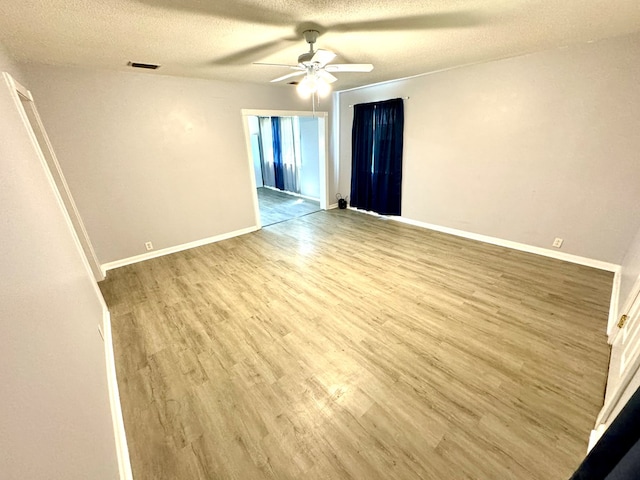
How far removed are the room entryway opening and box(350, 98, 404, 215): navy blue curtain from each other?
2.37ft

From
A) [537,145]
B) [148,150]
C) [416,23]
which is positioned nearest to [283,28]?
[416,23]

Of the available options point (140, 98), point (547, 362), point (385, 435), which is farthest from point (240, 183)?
point (547, 362)

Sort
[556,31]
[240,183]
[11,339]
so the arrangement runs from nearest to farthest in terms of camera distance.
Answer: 1. [11,339]
2. [556,31]
3. [240,183]

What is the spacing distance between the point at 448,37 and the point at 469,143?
1664 millimetres

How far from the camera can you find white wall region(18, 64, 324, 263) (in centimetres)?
275

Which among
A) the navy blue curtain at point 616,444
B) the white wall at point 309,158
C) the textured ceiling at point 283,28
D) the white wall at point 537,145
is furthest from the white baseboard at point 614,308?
the white wall at point 309,158

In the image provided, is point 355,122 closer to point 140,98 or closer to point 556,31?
point 556,31

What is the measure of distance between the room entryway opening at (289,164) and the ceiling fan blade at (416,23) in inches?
96.7

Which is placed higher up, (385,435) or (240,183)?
(240,183)

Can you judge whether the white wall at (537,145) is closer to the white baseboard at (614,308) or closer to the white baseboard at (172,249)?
the white baseboard at (614,308)

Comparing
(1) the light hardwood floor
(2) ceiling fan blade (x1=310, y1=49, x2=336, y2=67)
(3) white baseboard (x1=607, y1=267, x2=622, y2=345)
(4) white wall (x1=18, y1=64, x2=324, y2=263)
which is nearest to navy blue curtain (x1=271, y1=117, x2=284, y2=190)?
(4) white wall (x1=18, y1=64, x2=324, y2=263)

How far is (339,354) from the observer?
6.27ft

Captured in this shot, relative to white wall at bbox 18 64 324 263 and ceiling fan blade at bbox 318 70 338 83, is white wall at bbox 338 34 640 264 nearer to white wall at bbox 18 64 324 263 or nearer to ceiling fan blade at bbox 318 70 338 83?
ceiling fan blade at bbox 318 70 338 83

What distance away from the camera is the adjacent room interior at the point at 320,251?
1.24m
